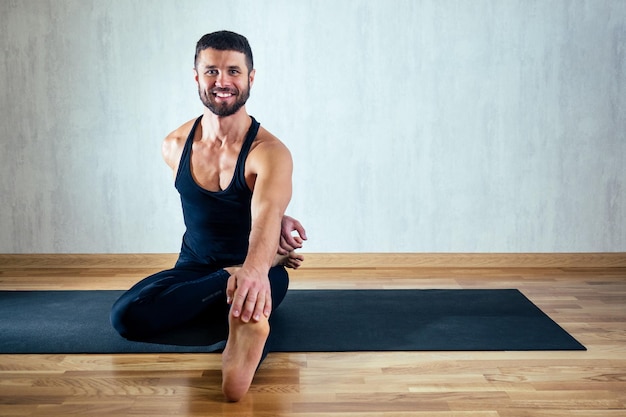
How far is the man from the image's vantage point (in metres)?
2.04

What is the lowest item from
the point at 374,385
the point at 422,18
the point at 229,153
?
the point at 374,385

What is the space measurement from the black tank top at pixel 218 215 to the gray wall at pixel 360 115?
131 centimetres

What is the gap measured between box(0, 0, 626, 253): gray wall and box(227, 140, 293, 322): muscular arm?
1.45 m

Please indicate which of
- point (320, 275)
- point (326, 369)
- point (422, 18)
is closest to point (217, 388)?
point (326, 369)

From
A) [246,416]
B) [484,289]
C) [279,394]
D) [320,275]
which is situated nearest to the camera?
[246,416]

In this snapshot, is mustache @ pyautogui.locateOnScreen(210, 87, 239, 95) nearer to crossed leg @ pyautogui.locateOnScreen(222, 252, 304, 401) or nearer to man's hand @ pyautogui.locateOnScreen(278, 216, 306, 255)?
man's hand @ pyautogui.locateOnScreen(278, 216, 306, 255)

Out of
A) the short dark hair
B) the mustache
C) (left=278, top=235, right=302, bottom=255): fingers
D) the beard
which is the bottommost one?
(left=278, top=235, right=302, bottom=255): fingers

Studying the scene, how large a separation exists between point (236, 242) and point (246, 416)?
80cm

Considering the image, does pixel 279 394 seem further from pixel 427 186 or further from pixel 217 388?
pixel 427 186

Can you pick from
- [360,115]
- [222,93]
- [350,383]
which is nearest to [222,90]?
[222,93]

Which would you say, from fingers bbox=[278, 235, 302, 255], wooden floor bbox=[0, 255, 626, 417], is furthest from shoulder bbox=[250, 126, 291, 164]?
wooden floor bbox=[0, 255, 626, 417]

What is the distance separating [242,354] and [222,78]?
3.02 feet

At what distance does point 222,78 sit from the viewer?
241 cm

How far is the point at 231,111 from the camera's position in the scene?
2.48 m
